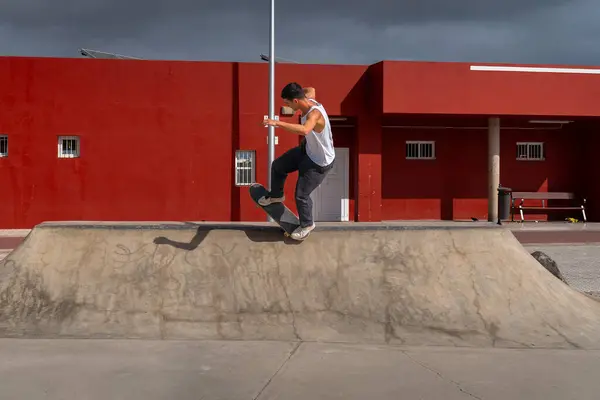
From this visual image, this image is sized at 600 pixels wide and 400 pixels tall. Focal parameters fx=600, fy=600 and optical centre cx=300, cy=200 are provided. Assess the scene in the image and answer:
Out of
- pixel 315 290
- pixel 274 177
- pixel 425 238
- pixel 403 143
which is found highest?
pixel 403 143

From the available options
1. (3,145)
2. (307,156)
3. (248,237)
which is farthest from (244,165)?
(307,156)

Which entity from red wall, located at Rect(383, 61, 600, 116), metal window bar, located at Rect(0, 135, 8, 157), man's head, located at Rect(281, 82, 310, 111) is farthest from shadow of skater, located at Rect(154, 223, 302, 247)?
metal window bar, located at Rect(0, 135, 8, 157)

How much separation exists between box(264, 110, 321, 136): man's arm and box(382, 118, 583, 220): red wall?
48.8 ft

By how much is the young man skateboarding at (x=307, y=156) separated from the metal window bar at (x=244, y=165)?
12.5m

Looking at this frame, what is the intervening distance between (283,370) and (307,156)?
212 centimetres

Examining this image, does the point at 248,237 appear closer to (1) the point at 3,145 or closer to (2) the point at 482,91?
(2) the point at 482,91

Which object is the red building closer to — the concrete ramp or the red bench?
the red bench

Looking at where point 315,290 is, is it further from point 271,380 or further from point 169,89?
point 169,89

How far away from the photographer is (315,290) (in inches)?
207

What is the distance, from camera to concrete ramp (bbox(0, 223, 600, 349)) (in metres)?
4.97

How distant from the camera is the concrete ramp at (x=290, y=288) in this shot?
497 cm

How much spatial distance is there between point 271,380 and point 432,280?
81.0 inches

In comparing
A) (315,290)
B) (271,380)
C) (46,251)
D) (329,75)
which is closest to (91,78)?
(329,75)

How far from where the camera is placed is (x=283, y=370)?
13.3 feet
